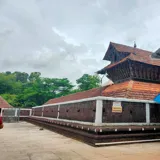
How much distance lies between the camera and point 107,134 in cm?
697

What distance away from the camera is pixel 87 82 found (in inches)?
1502

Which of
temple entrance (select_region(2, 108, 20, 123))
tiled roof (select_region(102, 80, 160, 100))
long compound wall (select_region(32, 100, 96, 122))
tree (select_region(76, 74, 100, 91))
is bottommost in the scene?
temple entrance (select_region(2, 108, 20, 123))

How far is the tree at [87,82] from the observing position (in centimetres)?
3806

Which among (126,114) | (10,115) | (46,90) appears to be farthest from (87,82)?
(126,114)

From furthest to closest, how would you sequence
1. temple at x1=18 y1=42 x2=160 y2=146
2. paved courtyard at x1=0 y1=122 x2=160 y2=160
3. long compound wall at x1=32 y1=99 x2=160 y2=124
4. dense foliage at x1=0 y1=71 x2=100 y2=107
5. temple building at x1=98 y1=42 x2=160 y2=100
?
dense foliage at x1=0 y1=71 x2=100 y2=107 → temple building at x1=98 y1=42 x2=160 y2=100 → long compound wall at x1=32 y1=99 x2=160 y2=124 → temple at x1=18 y1=42 x2=160 y2=146 → paved courtyard at x1=0 y1=122 x2=160 y2=160

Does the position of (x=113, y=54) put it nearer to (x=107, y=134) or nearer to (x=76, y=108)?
(x=76, y=108)

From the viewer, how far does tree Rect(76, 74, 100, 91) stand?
1499 inches

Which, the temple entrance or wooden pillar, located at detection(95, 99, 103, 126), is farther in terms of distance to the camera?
the temple entrance

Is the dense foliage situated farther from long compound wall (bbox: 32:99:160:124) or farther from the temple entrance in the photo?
long compound wall (bbox: 32:99:160:124)

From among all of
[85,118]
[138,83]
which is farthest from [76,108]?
[138,83]

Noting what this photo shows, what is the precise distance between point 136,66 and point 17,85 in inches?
1744

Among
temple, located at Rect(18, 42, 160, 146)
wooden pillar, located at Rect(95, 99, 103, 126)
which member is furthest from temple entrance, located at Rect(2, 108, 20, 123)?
wooden pillar, located at Rect(95, 99, 103, 126)

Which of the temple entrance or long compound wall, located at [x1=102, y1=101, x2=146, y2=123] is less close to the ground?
long compound wall, located at [x1=102, y1=101, x2=146, y2=123]

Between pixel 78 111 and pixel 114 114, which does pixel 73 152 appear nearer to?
pixel 114 114
